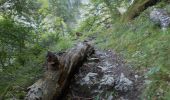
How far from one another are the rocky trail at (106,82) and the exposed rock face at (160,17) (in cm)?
157

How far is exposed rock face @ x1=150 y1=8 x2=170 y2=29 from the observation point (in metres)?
6.49

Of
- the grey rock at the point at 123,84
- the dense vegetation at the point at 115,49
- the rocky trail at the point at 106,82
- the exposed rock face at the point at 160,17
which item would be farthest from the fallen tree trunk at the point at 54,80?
the exposed rock face at the point at 160,17

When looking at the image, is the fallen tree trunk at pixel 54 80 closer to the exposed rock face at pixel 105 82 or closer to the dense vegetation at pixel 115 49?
the exposed rock face at pixel 105 82

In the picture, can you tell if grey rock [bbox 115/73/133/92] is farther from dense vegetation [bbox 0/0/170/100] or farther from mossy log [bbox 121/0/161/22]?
mossy log [bbox 121/0/161/22]

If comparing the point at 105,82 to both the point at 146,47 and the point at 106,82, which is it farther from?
the point at 146,47

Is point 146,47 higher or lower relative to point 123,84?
higher

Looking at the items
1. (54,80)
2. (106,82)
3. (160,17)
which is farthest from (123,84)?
(160,17)

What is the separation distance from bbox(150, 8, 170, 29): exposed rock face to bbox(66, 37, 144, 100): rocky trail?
5.16 ft

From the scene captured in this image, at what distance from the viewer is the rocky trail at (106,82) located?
454 centimetres

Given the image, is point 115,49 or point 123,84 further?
point 115,49

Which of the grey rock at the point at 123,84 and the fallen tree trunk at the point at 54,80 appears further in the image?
the grey rock at the point at 123,84

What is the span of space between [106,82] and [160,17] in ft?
9.48

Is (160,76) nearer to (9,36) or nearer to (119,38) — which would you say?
(119,38)

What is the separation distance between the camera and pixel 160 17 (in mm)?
6770
